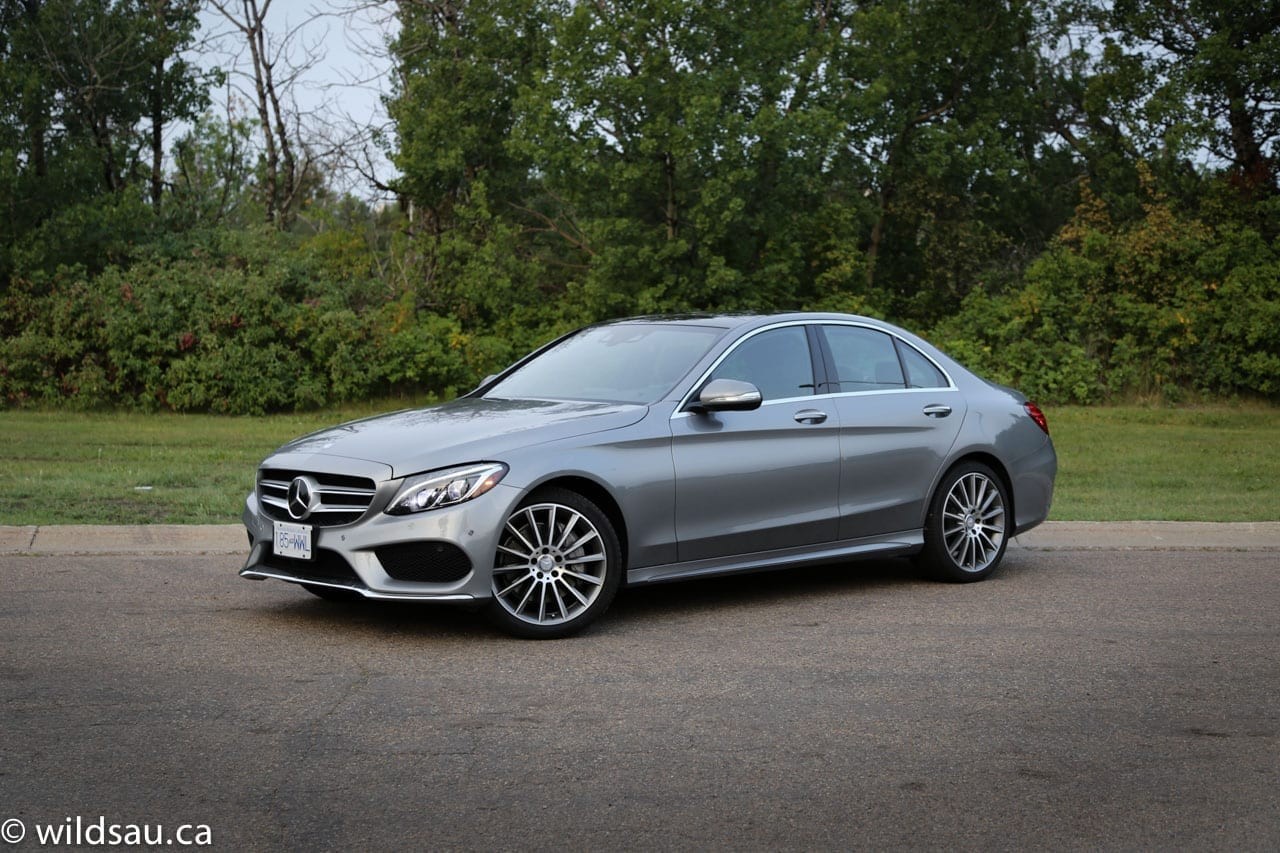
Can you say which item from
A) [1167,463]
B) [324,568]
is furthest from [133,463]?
[1167,463]

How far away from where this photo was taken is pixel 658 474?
770 cm

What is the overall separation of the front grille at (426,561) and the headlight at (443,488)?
0.57 feet

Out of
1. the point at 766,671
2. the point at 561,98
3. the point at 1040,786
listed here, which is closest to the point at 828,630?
the point at 766,671

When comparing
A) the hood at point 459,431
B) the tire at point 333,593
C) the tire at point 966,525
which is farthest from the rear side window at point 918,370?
the tire at point 333,593

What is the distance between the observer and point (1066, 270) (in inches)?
1109

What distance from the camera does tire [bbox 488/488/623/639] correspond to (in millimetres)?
7223

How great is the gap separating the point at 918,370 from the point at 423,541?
3775 mm

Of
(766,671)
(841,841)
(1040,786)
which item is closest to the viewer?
(841,841)

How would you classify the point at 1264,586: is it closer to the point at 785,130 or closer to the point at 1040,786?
the point at 1040,786

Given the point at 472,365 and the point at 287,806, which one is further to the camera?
the point at 472,365

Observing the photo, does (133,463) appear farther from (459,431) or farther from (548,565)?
(548,565)

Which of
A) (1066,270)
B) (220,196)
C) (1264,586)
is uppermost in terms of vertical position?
(220,196)

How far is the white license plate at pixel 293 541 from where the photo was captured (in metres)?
7.27

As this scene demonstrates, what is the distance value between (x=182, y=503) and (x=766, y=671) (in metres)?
6.56
